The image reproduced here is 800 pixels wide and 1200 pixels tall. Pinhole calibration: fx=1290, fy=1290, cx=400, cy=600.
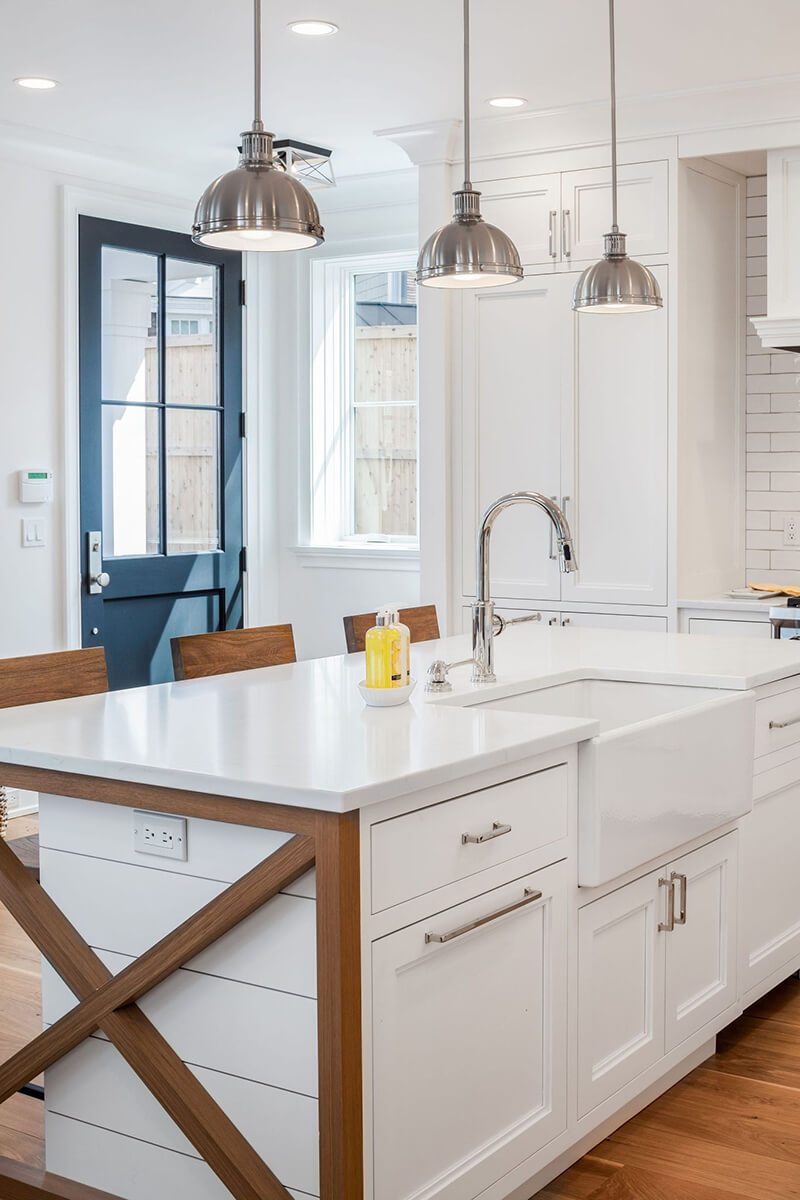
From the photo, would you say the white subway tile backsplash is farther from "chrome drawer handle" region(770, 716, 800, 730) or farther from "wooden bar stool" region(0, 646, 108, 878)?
"wooden bar stool" region(0, 646, 108, 878)

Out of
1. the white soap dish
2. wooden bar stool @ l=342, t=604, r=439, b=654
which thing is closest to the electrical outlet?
the white soap dish

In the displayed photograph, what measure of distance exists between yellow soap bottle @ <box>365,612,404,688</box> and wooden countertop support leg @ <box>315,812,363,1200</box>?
29.8 inches

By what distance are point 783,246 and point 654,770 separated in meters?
2.66

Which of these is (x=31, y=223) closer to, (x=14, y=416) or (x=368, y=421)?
(x=14, y=416)

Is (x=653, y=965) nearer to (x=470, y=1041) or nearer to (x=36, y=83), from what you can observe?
(x=470, y=1041)

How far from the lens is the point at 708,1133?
2.53 meters

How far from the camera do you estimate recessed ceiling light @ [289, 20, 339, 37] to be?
12.3 ft

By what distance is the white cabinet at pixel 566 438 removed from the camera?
4.71 metres

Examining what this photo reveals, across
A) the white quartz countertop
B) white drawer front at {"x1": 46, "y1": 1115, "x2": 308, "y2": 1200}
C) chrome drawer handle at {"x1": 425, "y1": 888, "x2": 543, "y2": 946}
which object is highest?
the white quartz countertop

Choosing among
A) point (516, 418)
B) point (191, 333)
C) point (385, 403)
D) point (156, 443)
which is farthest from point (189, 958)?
point (385, 403)

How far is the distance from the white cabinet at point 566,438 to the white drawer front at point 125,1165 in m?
3.12

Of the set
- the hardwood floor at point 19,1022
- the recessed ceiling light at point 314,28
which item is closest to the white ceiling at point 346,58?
the recessed ceiling light at point 314,28

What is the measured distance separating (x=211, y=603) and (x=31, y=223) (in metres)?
1.84

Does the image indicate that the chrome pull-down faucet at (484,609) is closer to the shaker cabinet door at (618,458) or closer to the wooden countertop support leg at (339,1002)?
the wooden countertop support leg at (339,1002)
